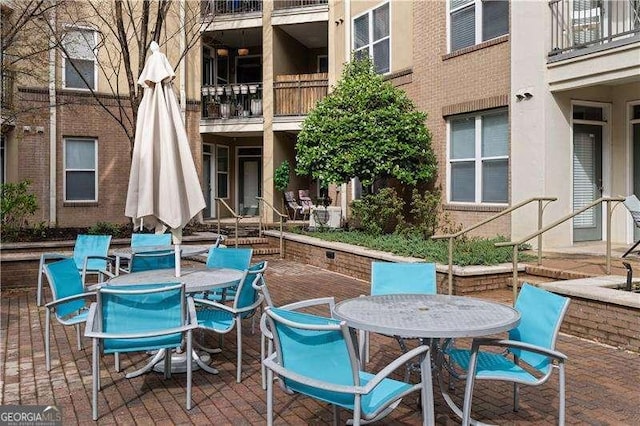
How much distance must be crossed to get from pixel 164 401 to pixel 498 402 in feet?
9.19

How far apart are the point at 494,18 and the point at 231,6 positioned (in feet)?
35.3

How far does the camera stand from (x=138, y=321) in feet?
13.6

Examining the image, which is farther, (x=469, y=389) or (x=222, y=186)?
(x=222, y=186)

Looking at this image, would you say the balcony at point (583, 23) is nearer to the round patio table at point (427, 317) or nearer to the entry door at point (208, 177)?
the round patio table at point (427, 317)

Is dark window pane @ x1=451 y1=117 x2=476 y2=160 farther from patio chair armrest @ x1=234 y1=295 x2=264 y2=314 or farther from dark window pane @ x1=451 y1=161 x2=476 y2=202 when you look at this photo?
patio chair armrest @ x1=234 y1=295 x2=264 y2=314

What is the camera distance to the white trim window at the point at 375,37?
49.8 feet

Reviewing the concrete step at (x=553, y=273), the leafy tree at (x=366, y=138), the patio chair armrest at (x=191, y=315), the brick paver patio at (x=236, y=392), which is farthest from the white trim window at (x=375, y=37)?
the patio chair armrest at (x=191, y=315)

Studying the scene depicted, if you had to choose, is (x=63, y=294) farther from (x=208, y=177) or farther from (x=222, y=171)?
(x=222, y=171)

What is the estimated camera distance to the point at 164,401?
4.34m

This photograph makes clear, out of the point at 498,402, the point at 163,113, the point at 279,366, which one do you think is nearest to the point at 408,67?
the point at 163,113

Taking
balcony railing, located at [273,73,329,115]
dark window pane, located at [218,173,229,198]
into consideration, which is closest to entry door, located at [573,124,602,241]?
balcony railing, located at [273,73,329,115]

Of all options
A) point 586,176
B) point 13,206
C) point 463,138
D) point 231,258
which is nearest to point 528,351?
point 231,258

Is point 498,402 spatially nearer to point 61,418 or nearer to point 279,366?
point 279,366

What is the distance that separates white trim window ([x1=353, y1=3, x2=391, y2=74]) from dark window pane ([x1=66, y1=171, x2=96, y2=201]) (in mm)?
9780
